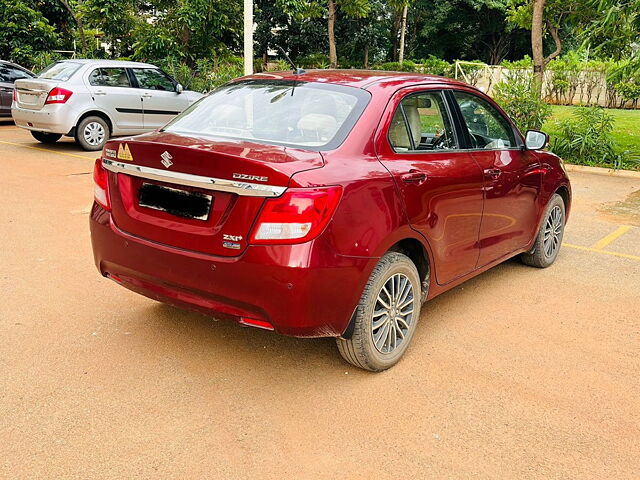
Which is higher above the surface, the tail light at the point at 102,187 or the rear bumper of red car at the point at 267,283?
the tail light at the point at 102,187

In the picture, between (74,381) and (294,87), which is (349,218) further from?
(74,381)

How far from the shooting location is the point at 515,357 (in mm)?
3955

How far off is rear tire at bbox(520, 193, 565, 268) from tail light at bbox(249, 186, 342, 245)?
3.11 metres

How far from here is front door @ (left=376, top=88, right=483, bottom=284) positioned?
12.1ft

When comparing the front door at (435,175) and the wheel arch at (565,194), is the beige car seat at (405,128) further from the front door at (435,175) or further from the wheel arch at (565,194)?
the wheel arch at (565,194)

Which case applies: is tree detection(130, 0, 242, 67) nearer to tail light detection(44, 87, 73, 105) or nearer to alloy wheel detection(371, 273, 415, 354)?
tail light detection(44, 87, 73, 105)

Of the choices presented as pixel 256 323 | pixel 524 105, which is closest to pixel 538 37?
A: pixel 524 105

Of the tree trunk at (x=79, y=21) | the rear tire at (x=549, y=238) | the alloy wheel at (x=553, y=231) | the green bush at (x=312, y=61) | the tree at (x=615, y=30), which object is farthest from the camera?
the green bush at (x=312, y=61)

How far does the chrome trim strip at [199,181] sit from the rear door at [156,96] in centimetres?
956

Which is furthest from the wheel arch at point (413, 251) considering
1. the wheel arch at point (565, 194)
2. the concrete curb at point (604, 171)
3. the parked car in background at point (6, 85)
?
the parked car in background at point (6, 85)

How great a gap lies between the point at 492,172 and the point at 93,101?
30.5 feet

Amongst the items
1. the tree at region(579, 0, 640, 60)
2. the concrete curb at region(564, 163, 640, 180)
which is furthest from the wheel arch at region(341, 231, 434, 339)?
the concrete curb at region(564, 163, 640, 180)

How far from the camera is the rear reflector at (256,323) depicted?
3.21 m

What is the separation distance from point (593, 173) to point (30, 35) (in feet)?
62.5
